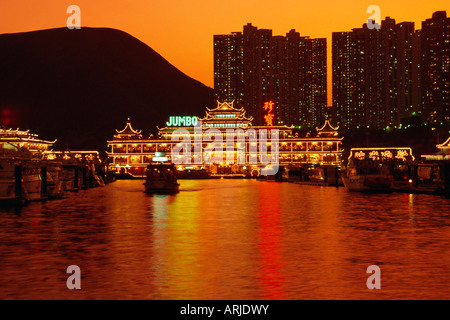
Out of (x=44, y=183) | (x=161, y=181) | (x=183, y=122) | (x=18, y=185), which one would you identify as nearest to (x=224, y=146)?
(x=183, y=122)

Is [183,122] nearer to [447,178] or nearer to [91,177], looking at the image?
[91,177]

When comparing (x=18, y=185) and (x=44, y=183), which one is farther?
(x=44, y=183)

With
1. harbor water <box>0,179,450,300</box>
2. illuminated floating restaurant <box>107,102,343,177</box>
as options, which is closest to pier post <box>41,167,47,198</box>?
harbor water <box>0,179,450,300</box>

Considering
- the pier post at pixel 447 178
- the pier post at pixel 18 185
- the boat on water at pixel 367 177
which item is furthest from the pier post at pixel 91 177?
the pier post at pixel 447 178

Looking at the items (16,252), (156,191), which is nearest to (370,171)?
(156,191)

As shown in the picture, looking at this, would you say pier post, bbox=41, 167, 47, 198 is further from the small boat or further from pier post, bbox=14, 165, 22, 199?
the small boat

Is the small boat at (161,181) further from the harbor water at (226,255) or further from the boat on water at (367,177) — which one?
the harbor water at (226,255)
